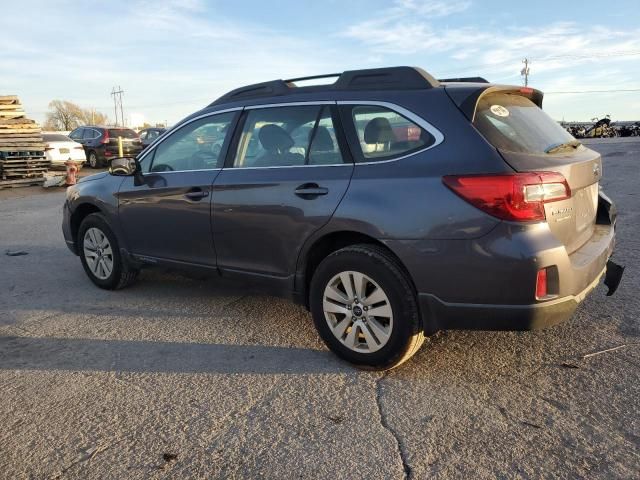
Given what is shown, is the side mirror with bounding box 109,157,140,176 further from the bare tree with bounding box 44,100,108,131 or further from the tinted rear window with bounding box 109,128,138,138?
the bare tree with bounding box 44,100,108,131

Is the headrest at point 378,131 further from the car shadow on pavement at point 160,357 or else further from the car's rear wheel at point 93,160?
the car's rear wheel at point 93,160

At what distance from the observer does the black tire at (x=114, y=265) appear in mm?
5059

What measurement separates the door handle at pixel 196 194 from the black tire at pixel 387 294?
1.23 meters

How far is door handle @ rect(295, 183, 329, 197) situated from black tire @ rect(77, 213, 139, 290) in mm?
2260

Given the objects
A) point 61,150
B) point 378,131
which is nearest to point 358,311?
point 378,131

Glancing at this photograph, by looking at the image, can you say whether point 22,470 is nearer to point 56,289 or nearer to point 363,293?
point 363,293

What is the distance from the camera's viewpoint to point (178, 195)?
4.36 m

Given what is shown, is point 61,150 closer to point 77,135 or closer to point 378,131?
point 77,135

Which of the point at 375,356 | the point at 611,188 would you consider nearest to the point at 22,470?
the point at 375,356

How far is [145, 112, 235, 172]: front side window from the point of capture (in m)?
4.23

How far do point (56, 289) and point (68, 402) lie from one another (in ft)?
8.33

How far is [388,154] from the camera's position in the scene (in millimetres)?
3234

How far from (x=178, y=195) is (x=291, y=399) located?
2.05 m

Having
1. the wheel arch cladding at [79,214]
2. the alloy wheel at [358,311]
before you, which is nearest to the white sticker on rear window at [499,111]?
the alloy wheel at [358,311]
